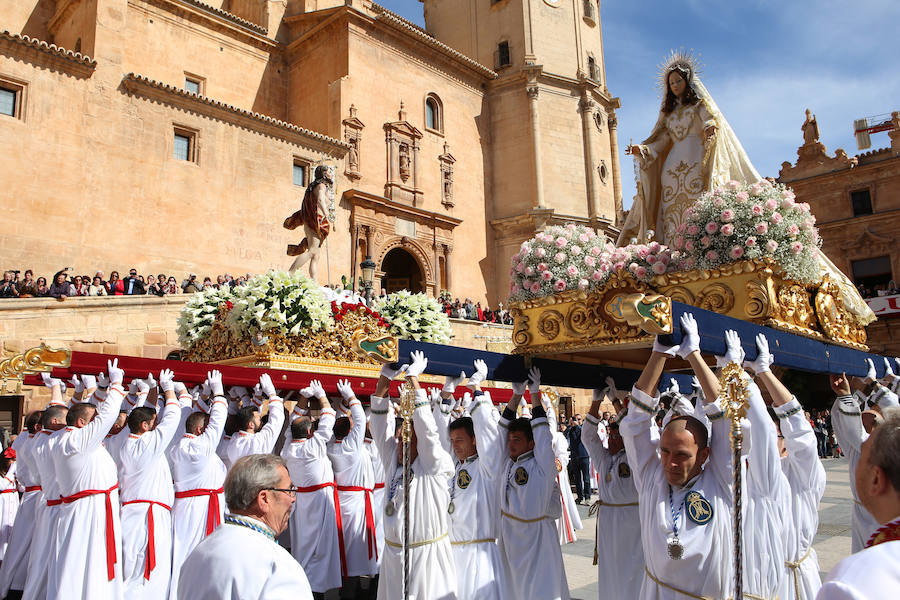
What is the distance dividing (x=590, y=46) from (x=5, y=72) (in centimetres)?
2870

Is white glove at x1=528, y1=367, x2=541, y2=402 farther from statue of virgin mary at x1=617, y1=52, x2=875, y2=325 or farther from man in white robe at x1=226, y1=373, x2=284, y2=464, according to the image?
man in white robe at x1=226, y1=373, x2=284, y2=464

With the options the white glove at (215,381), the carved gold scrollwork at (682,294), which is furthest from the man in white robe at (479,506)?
the white glove at (215,381)

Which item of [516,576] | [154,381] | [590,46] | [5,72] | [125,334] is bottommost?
[516,576]

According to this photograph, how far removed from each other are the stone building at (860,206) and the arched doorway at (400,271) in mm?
21419

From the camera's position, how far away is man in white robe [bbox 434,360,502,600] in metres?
5.39

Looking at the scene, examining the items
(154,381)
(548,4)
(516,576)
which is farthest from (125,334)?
(548,4)

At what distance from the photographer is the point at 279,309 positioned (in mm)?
7727

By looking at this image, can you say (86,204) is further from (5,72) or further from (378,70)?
(378,70)

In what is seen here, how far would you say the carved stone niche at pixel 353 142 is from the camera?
1066 inches

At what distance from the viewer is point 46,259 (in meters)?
18.8

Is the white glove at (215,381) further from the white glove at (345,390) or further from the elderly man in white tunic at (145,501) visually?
the white glove at (345,390)

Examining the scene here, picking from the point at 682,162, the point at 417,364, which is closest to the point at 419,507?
the point at 417,364

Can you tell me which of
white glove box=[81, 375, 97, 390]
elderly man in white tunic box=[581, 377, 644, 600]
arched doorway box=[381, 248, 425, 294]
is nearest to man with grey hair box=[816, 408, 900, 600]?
elderly man in white tunic box=[581, 377, 644, 600]

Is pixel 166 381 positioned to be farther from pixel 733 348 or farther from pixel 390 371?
pixel 733 348
